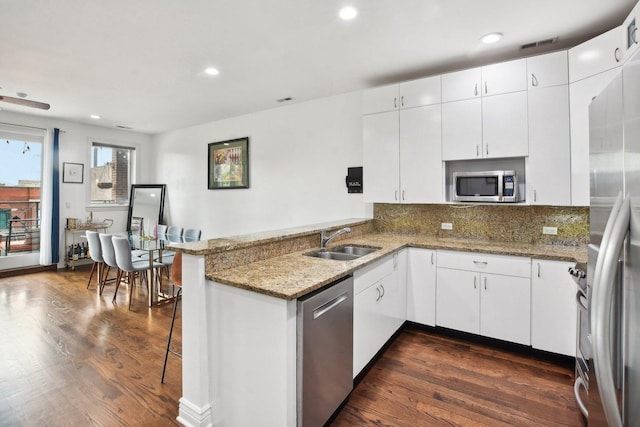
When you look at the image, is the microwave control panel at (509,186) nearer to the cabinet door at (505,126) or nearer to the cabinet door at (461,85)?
the cabinet door at (505,126)

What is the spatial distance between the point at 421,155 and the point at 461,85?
0.72 metres

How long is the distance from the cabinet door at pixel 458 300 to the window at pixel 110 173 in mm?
6425

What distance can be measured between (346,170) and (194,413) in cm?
293

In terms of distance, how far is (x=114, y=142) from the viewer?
6.19 metres

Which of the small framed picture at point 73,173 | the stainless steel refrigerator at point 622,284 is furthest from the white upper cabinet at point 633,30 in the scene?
the small framed picture at point 73,173

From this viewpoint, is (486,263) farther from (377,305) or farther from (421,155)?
(421,155)

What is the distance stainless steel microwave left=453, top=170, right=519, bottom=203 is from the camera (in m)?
2.74

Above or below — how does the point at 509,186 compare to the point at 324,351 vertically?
above

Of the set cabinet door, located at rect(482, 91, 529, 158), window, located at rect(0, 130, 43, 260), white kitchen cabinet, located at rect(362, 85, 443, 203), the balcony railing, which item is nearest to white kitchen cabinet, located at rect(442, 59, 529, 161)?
cabinet door, located at rect(482, 91, 529, 158)

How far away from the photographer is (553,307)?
242 centimetres

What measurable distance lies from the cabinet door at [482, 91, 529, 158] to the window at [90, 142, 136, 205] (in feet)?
21.5

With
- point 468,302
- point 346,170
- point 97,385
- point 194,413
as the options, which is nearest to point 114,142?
point 346,170

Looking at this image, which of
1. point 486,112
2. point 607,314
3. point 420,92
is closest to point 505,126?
point 486,112

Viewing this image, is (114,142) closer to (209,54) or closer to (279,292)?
(209,54)
